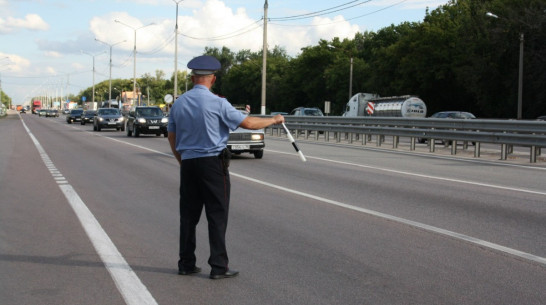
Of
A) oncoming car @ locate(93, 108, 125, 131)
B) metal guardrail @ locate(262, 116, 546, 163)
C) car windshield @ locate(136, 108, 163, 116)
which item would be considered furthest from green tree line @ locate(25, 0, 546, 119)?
oncoming car @ locate(93, 108, 125, 131)

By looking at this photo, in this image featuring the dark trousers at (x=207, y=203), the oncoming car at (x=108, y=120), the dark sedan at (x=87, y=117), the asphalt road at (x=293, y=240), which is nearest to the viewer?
the asphalt road at (x=293, y=240)

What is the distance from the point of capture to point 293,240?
711cm

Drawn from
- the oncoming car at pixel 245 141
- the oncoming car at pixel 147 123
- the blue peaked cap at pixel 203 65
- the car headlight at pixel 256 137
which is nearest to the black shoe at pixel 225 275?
the blue peaked cap at pixel 203 65

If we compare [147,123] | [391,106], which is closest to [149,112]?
[147,123]

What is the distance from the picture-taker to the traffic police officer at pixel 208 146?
5.41 metres

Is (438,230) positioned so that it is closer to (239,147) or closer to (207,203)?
(207,203)

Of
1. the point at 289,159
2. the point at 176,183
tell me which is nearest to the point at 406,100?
the point at 289,159

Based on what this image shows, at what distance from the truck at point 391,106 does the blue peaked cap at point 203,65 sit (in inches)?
1734

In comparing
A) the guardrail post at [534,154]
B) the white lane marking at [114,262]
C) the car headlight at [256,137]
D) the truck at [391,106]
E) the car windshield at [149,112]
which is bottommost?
the white lane marking at [114,262]

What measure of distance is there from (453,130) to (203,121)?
18.1m

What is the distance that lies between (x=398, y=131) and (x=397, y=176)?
Answer: 11.3m

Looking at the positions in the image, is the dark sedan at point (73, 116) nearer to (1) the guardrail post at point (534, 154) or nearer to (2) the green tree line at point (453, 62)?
(2) the green tree line at point (453, 62)

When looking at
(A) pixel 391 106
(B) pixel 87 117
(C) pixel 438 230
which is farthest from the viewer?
(B) pixel 87 117

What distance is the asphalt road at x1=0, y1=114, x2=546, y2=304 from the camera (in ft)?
16.9
